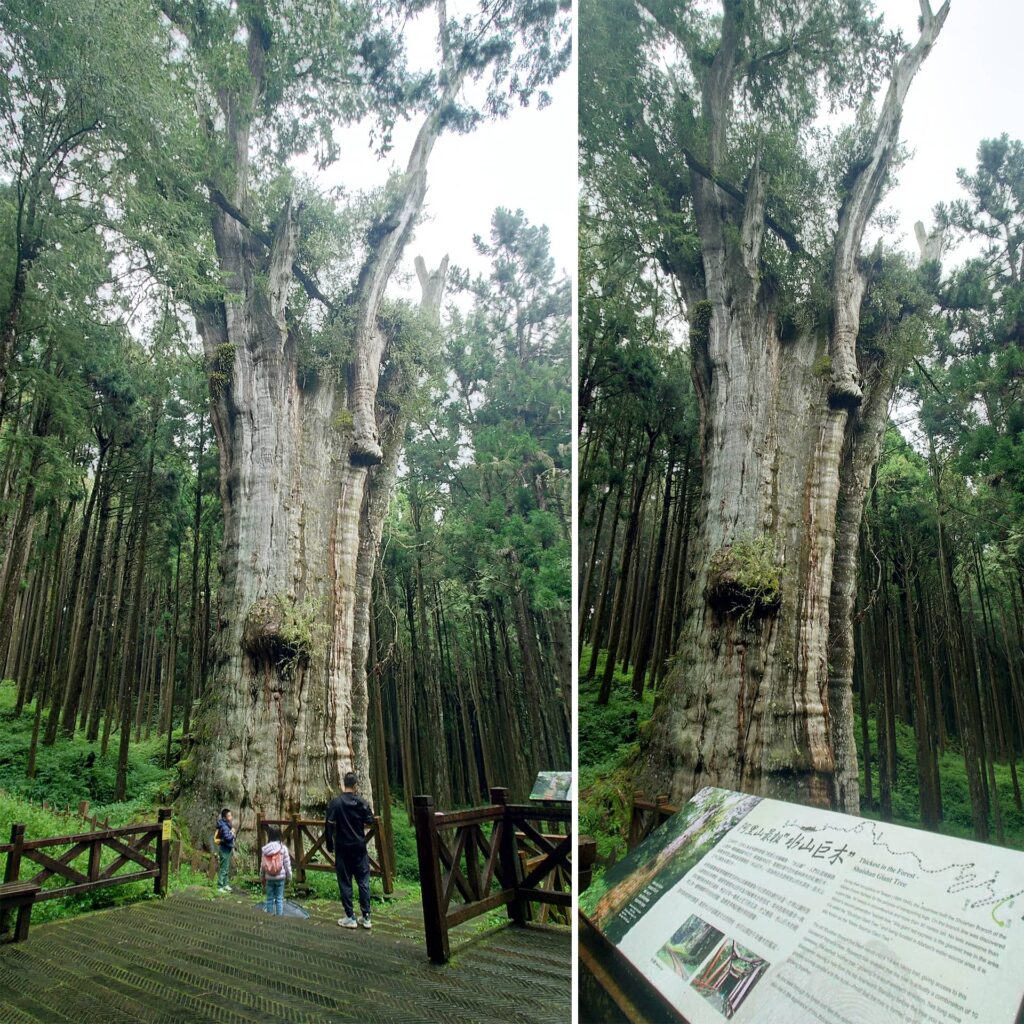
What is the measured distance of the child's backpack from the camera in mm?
2609

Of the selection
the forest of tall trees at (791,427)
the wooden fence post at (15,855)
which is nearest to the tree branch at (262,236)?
the forest of tall trees at (791,427)

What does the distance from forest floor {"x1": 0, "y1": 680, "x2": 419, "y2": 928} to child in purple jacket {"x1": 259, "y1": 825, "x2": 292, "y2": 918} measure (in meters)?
0.04

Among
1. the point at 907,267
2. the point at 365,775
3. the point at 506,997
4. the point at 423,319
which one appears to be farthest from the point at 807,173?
the point at 506,997

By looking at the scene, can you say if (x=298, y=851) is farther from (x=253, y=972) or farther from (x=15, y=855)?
(x=15, y=855)

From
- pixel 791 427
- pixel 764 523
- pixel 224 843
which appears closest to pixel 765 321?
pixel 791 427

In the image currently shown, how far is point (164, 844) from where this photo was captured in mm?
2570

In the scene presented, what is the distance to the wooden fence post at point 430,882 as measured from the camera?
8.42 ft

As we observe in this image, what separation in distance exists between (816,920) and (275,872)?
64.9 inches

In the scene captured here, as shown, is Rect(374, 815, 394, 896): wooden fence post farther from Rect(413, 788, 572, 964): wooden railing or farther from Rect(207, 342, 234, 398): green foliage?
Rect(207, 342, 234, 398): green foliage

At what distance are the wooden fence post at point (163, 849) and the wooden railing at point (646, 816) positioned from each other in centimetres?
150

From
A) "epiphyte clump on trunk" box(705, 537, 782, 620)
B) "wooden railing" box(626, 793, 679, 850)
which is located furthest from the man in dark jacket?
"epiphyte clump on trunk" box(705, 537, 782, 620)

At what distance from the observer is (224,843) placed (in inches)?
105

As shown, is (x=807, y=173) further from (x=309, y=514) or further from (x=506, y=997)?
(x=506, y=997)

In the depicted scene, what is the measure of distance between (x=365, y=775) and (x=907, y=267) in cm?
258
